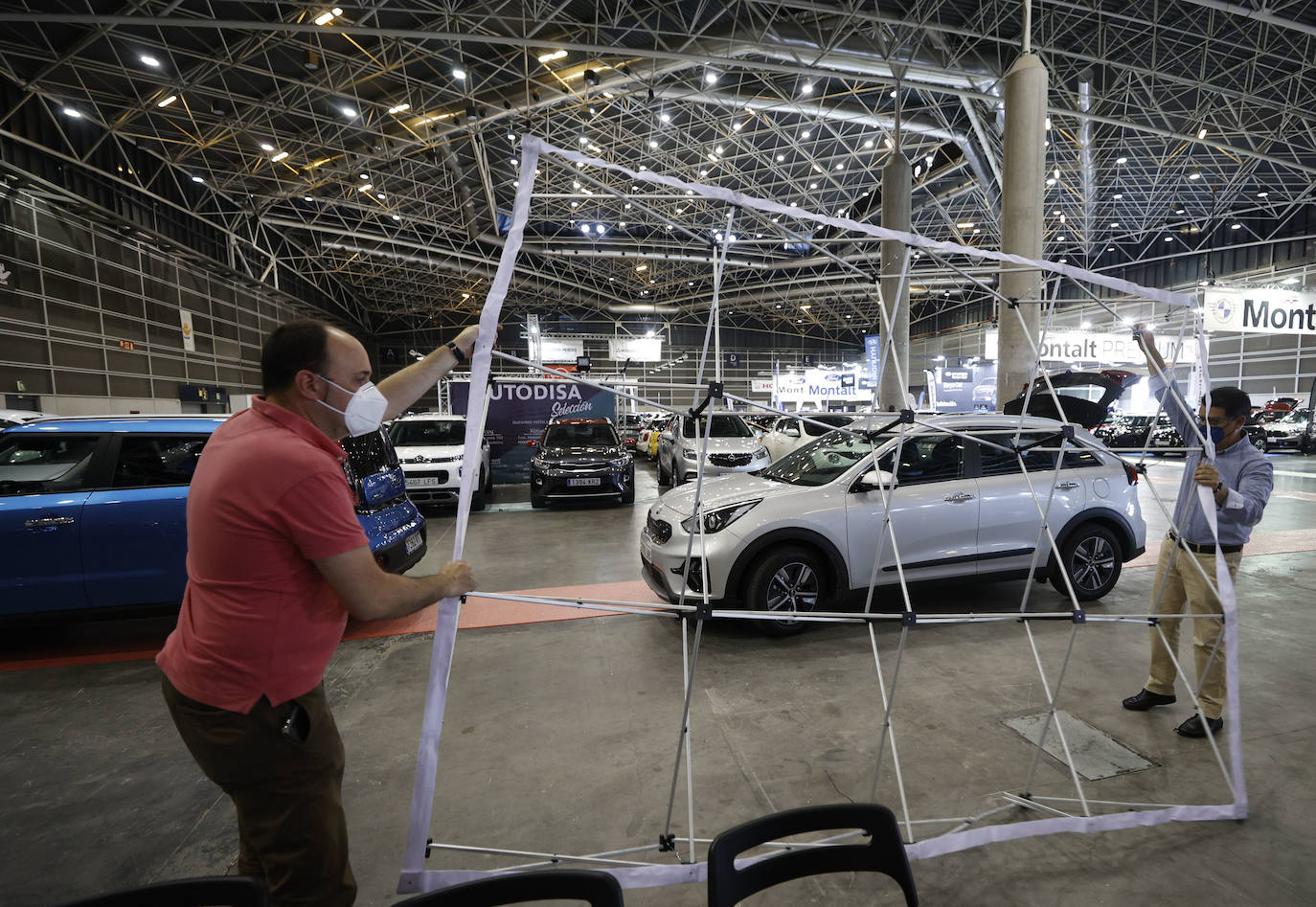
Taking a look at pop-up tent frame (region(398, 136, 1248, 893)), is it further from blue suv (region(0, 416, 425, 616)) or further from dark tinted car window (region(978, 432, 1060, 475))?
blue suv (region(0, 416, 425, 616))

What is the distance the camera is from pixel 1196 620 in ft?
9.84

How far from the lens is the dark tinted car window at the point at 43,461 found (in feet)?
12.3

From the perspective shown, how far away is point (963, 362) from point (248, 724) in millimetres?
26581

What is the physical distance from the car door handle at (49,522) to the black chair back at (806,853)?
4585 millimetres

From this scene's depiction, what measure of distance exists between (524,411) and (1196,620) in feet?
36.1

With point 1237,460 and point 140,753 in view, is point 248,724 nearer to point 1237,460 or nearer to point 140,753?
point 140,753

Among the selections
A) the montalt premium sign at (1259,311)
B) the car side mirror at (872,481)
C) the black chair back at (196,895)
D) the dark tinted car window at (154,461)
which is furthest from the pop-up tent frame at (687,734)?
the montalt premium sign at (1259,311)

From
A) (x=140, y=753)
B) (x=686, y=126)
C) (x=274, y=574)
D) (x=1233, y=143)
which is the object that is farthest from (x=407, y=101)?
(x=1233, y=143)

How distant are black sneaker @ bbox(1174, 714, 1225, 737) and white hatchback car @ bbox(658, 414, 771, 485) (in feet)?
18.1

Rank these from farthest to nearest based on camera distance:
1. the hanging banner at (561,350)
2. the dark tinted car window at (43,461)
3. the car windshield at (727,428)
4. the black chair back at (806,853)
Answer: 1. the hanging banner at (561,350)
2. the car windshield at (727,428)
3. the dark tinted car window at (43,461)
4. the black chair back at (806,853)

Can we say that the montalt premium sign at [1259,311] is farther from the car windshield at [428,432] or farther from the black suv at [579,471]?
the car windshield at [428,432]

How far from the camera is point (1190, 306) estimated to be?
2.80 m

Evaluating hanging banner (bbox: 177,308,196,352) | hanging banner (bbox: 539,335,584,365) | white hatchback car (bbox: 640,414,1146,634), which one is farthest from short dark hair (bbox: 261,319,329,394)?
hanging banner (bbox: 177,308,196,352)

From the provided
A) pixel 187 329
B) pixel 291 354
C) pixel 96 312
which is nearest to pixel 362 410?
pixel 291 354
